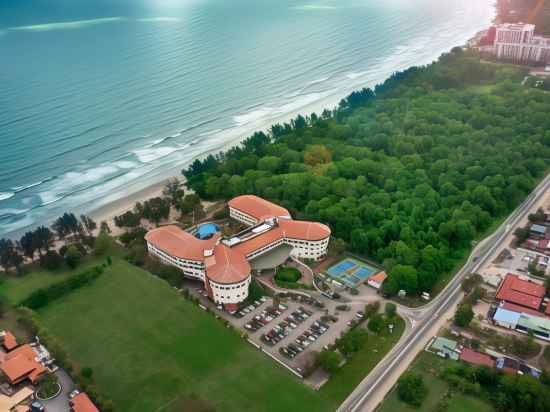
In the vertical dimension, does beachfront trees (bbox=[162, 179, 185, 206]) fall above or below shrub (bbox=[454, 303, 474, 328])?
above

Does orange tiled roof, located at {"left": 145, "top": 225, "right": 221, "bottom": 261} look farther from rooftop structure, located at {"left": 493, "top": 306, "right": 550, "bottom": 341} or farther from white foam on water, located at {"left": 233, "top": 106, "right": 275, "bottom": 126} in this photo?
white foam on water, located at {"left": 233, "top": 106, "right": 275, "bottom": 126}

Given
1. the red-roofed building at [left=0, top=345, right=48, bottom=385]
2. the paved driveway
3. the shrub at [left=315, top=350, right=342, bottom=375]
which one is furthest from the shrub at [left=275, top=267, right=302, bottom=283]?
the red-roofed building at [left=0, top=345, right=48, bottom=385]

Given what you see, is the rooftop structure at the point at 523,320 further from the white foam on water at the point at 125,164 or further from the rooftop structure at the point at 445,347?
the white foam on water at the point at 125,164

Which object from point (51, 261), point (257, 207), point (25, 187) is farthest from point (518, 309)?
point (25, 187)

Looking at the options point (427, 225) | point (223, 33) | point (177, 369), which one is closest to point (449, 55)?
point (223, 33)

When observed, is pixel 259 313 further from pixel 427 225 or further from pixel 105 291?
pixel 427 225

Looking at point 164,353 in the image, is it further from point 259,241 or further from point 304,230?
point 304,230
